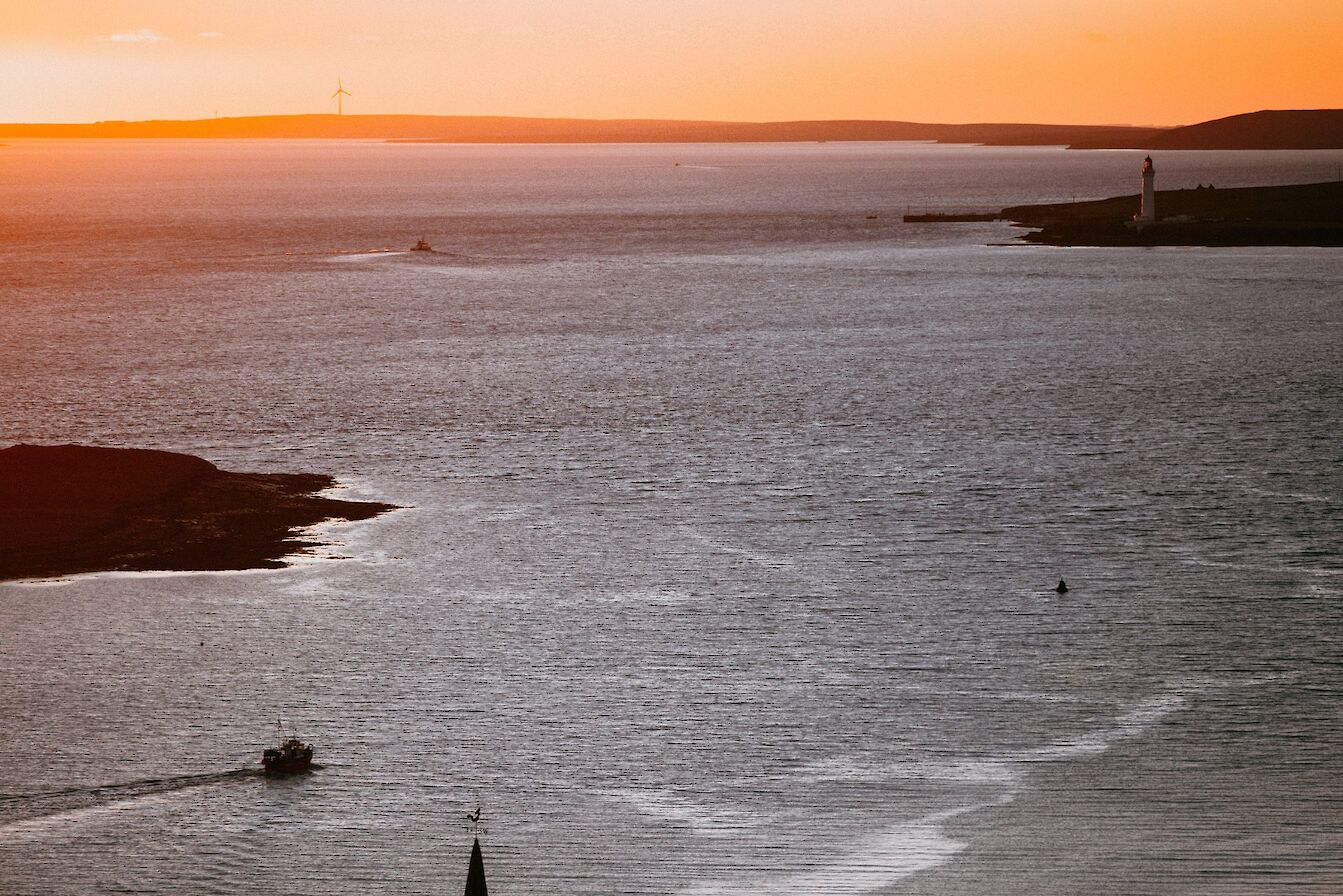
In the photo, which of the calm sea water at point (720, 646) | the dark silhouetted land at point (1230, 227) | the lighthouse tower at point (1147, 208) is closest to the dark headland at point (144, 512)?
the calm sea water at point (720, 646)

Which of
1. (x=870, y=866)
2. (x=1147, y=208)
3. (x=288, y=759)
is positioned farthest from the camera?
(x=1147, y=208)

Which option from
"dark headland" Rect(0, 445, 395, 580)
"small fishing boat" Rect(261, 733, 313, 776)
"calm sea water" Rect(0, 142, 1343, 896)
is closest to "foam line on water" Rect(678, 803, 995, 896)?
"calm sea water" Rect(0, 142, 1343, 896)

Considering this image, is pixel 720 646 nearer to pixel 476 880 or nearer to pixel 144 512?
pixel 476 880

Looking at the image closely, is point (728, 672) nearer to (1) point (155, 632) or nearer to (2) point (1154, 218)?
(1) point (155, 632)

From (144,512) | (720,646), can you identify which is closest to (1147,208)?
(144,512)

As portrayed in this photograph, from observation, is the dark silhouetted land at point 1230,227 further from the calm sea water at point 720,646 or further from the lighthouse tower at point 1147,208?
the calm sea water at point 720,646

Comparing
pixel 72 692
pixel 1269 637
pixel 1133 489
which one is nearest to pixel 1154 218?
pixel 1133 489
